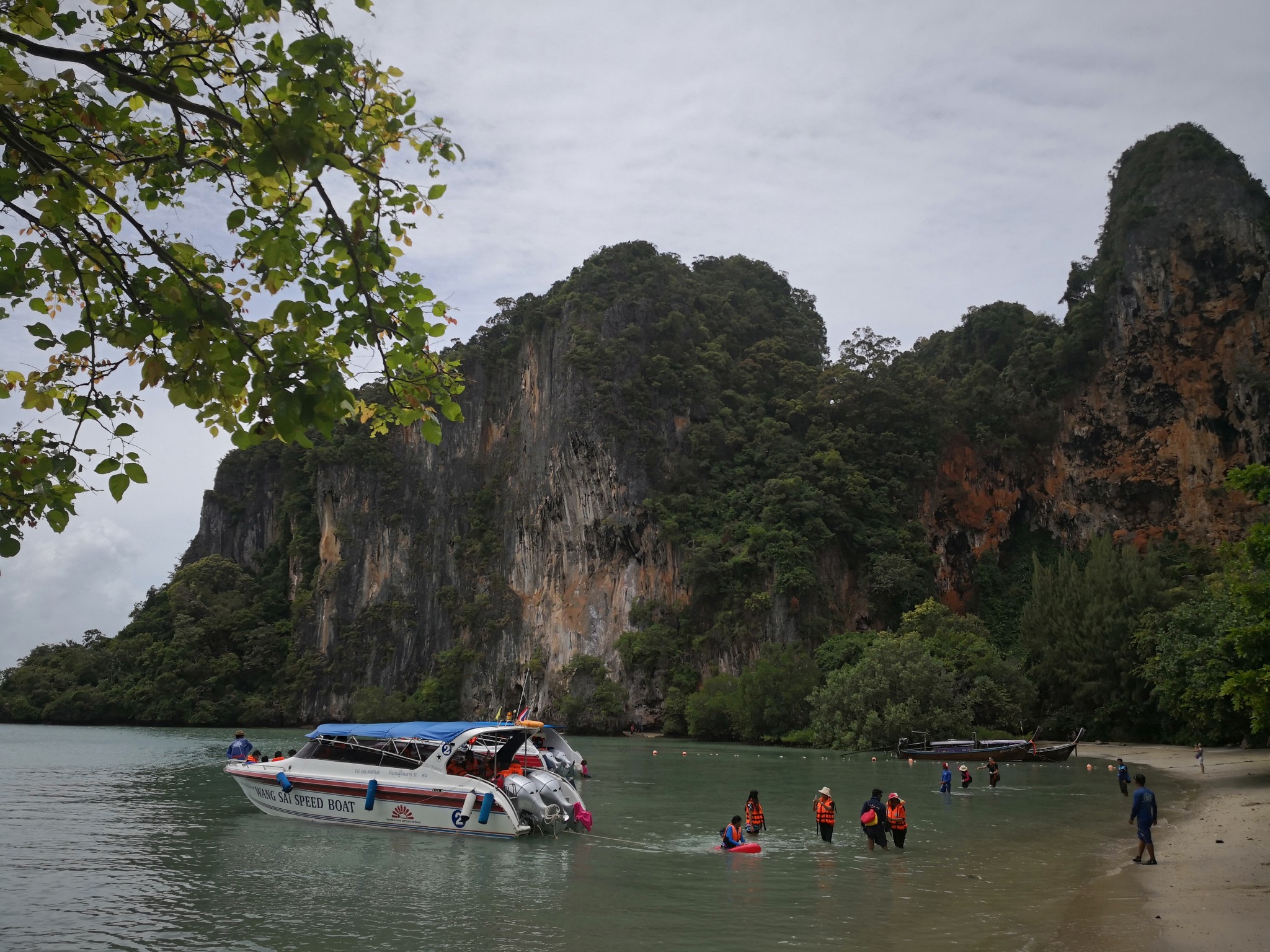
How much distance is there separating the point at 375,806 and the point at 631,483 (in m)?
48.0

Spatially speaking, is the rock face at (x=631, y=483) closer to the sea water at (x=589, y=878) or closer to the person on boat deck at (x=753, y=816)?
the sea water at (x=589, y=878)

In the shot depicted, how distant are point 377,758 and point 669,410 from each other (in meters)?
52.5

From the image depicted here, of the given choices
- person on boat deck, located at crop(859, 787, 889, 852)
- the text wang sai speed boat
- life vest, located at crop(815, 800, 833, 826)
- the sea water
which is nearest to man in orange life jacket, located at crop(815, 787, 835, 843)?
life vest, located at crop(815, 800, 833, 826)

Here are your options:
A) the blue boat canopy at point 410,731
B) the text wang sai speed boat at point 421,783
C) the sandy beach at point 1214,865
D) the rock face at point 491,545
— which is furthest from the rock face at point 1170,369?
the blue boat canopy at point 410,731

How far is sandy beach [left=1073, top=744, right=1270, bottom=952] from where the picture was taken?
1004 cm

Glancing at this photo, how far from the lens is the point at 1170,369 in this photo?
5847 centimetres

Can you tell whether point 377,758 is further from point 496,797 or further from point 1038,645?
point 1038,645

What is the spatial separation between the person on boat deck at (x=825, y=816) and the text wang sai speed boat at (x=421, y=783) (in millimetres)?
4661

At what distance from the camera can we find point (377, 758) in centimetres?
1930

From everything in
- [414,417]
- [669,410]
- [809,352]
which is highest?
[809,352]

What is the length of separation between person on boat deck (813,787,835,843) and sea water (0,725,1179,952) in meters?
0.20

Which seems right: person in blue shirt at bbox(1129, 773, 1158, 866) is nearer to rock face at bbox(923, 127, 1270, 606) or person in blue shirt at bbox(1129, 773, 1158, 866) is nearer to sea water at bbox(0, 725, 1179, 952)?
sea water at bbox(0, 725, 1179, 952)

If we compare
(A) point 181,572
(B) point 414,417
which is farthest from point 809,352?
(B) point 414,417

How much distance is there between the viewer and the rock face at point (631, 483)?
57.3m
